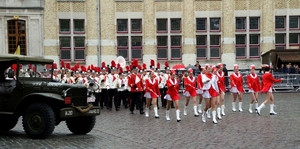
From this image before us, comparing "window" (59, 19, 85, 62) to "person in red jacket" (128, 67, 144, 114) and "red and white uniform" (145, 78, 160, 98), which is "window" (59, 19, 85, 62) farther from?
"red and white uniform" (145, 78, 160, 98)

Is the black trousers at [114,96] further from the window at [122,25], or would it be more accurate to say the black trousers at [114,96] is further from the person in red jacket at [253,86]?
the window at [122,25]

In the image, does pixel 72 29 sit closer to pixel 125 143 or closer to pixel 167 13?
pixel 167 13

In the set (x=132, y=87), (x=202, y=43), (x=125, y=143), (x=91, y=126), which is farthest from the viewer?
(x=202, y=43)

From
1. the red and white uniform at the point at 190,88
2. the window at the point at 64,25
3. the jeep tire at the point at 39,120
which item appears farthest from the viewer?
the window at the point at 64,25

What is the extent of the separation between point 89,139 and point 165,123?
467 cm

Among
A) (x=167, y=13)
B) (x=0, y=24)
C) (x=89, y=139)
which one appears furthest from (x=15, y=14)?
(x=89, y=139)

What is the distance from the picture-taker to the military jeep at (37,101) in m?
14.2

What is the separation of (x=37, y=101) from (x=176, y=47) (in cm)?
2870

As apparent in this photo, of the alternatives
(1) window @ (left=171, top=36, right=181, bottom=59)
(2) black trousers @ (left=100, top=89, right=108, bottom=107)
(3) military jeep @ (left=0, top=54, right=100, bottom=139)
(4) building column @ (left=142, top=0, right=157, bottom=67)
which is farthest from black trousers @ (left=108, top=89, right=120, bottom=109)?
(1) window @ (left=171, top=36, right=181, bottom=59)

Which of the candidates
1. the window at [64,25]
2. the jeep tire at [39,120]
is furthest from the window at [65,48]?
the jeep tire at [39,120]

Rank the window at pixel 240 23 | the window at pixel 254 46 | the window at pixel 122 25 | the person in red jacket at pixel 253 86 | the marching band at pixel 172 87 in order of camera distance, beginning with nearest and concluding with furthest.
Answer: the marching band at pixel 172 87 → the person in red jacket at pixel 253 86 → the window at pixel 122 25 → the window at pixel 240 23 → the window at pixel 254 46

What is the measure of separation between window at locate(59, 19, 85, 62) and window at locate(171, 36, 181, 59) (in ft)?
24.1

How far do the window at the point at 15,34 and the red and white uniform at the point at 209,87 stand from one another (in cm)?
2493

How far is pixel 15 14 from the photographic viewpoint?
4028 cm
